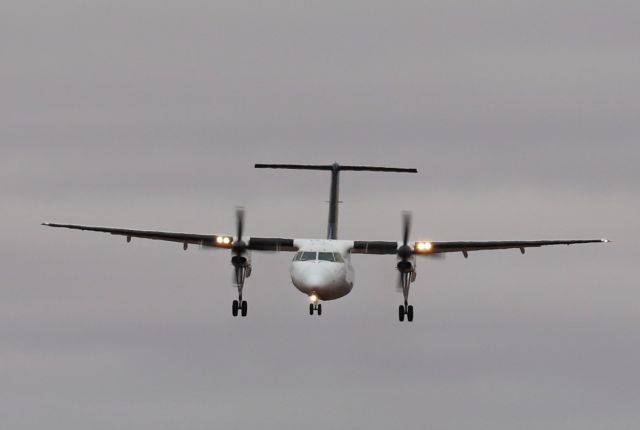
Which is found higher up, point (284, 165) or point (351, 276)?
point (284, 165)

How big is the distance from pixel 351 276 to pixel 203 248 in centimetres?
644

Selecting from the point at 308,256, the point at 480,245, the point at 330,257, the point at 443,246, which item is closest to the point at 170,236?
the point at 308,256

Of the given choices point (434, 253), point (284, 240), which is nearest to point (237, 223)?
point (284, 240)

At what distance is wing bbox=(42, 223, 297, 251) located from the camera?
85500 mm

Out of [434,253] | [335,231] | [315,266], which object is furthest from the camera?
[335,231]

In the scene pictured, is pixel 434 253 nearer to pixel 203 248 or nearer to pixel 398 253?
pixel 398 253

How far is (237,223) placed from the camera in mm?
84562

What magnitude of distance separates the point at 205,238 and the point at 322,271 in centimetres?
Answer: 700

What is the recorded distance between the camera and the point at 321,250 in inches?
3248

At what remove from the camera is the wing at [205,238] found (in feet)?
281

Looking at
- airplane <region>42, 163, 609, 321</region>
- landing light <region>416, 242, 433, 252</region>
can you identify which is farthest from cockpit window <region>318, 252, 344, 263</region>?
landing light <region>416, 242, 433, 252</region>

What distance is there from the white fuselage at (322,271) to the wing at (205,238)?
2276mm

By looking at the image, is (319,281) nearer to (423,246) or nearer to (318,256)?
(318,256)

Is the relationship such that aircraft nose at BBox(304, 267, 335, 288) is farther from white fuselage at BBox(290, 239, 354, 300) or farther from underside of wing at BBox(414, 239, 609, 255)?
underside of wing at BBox(414, 239, 609, 255)
